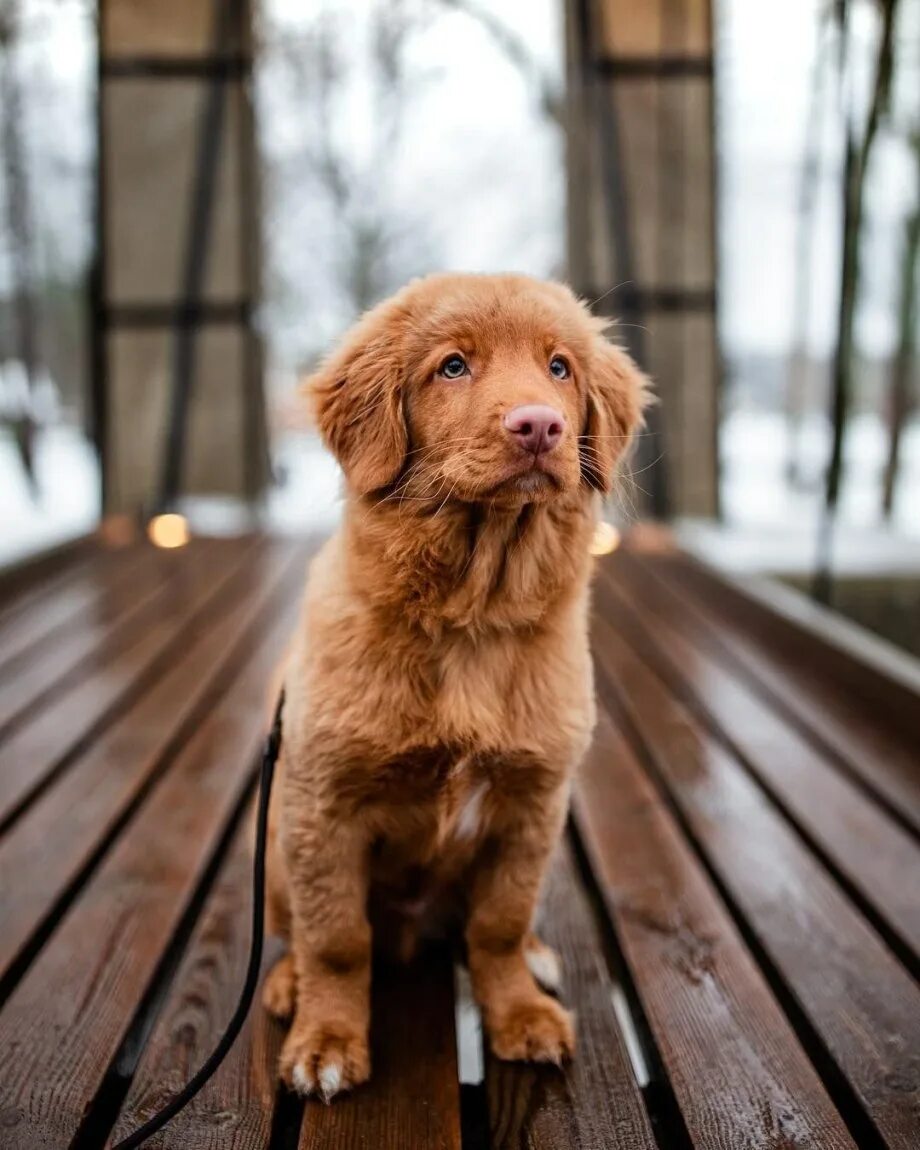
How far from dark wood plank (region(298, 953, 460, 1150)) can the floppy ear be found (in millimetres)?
857

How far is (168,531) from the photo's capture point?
19.9 ft

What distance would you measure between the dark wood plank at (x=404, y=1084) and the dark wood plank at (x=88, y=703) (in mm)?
1117

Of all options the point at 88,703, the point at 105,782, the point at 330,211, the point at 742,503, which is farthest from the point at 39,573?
the point at 742,503

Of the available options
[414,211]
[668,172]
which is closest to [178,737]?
[414,211]

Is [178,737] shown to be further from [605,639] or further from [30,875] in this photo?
[605,639]

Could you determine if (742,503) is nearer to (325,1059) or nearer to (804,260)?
(804,260)

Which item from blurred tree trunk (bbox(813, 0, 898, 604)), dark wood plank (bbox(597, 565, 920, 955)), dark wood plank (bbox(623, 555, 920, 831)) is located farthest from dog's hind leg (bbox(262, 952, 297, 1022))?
blurred tree trunk (bbox(813, 0, 898, 604))

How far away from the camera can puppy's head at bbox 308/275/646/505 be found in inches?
55.2

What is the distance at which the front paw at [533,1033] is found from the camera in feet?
4.99

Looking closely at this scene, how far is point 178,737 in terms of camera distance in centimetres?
285

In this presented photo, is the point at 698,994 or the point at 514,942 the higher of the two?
the point at 514,942

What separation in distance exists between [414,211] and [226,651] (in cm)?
353

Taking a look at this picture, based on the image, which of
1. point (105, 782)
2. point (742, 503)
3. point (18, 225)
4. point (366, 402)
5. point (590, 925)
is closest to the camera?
point (366, 402)

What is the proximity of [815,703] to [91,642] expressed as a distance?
8.13ft
